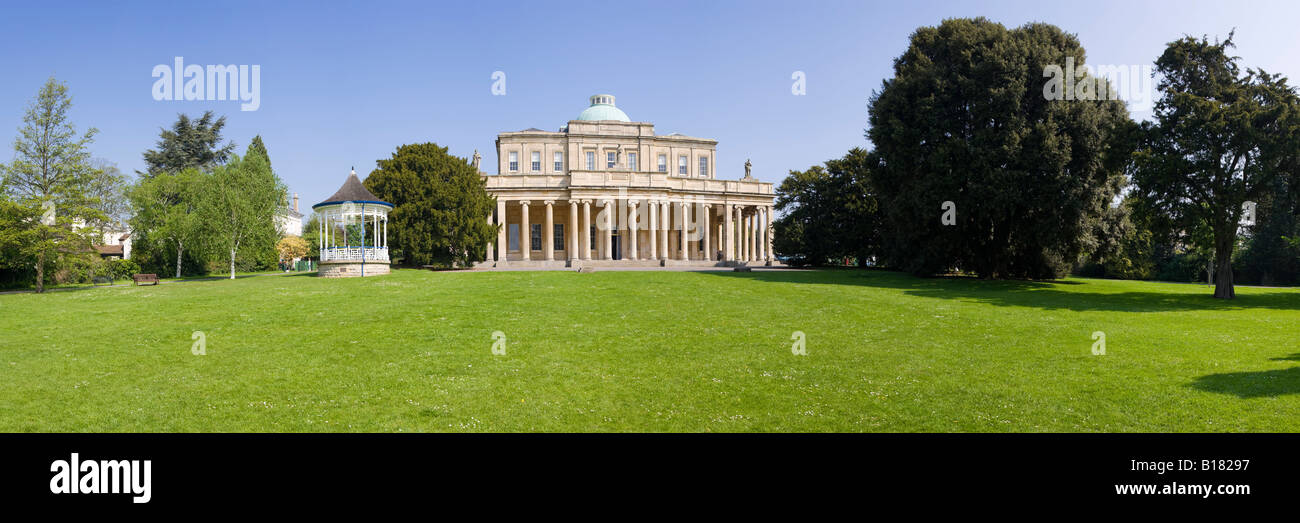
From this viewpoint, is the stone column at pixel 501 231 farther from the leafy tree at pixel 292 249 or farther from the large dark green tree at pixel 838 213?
the leafy tree at pixel 292 249

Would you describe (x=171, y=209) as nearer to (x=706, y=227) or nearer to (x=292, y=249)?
(x=292, y=249)

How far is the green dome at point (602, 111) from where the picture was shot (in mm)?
72000

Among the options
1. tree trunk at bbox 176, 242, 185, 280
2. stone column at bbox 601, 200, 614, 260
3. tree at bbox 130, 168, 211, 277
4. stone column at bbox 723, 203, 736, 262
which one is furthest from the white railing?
stone column at bbox 723, 203, 736, 262

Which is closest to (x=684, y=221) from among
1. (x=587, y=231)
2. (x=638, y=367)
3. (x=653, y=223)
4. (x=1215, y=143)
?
(x=653, y=223)

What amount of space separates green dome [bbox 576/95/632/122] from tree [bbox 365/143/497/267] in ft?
87.3

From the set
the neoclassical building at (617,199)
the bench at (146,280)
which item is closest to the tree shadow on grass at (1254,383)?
the neoclassical building at (617,199)

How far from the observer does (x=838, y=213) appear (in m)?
50.2

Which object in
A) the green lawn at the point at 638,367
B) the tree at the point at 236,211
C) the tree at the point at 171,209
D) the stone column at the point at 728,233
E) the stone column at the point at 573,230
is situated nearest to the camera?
the green lawn at the point at 638,367

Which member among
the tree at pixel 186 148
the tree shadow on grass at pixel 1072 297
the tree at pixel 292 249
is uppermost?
the tree at pixel 186 148

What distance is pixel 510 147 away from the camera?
67.2m

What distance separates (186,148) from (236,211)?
1425 inches

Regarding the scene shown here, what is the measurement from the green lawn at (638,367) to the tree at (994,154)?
12280 millimetres

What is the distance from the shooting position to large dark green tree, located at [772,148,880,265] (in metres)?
49.5

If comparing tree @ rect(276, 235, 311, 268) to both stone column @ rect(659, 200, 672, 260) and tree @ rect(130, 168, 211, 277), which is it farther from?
stone column @ rect(659, 200, 672, 260)
